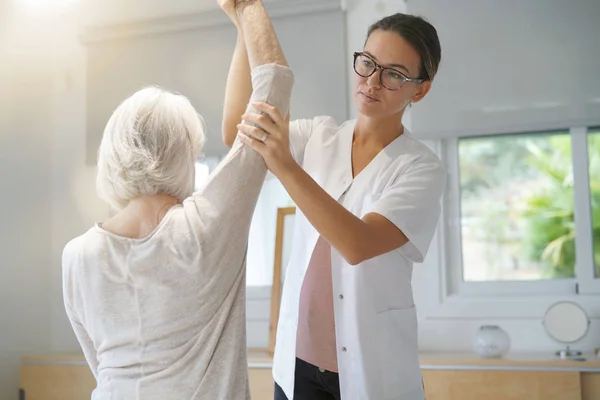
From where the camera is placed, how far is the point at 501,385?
123 inches

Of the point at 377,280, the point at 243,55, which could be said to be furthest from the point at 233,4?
the point at 377,280

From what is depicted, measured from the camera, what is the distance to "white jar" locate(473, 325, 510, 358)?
3256 mm

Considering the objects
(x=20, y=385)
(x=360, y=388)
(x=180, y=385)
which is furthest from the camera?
(x=20, y=385)

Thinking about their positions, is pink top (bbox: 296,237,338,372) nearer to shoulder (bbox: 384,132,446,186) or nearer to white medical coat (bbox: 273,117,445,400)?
white medical coat (bbox: 273,117,445,400)

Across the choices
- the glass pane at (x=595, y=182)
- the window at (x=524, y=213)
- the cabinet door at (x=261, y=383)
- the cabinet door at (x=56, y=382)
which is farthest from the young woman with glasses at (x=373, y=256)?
the cabinet door at (x=56, y=382)

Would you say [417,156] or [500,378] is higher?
[417,156]

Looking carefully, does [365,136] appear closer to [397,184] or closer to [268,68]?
[397,184]

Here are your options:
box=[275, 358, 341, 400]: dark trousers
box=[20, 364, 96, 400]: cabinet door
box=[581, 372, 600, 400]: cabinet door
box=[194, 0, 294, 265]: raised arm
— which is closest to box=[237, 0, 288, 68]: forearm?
box=[194, 0, 294, 265]: raised arm

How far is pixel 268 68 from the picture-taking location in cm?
130

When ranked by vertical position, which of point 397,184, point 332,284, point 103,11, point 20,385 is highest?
point 103,11

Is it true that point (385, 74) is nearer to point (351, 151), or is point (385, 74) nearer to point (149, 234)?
point (351, 151)

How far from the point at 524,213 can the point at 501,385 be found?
Answer: 3.26 feet

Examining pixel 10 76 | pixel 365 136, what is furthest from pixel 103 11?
pixel 365 136

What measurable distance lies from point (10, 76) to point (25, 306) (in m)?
1.33
